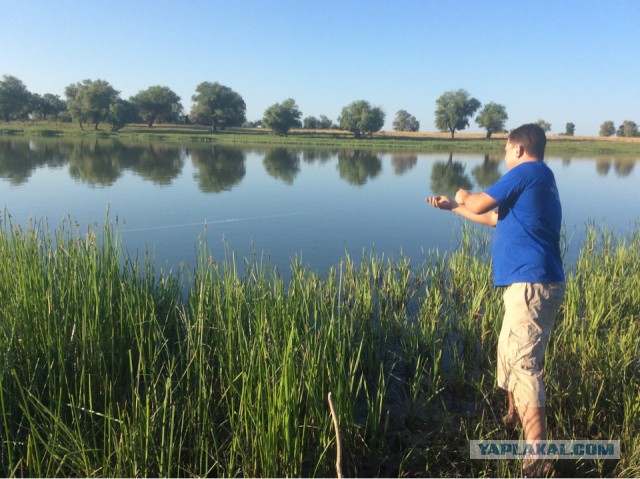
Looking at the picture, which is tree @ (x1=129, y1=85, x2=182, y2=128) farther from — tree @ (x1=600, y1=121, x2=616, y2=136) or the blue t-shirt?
tree @ (x1=600, y1=121, x2=616, y2=136)

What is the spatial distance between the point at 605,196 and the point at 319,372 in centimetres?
1907

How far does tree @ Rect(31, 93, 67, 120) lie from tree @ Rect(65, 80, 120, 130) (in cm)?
835

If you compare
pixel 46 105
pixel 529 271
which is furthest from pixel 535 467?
pixel 46 105

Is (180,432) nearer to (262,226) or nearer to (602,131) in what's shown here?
(262,226)

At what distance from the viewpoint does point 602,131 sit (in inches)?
4437

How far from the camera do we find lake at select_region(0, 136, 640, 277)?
9.21 m

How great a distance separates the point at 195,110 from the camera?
80.8m

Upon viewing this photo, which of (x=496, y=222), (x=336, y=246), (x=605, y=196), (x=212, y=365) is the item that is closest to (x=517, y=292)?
(x=496, y=222)

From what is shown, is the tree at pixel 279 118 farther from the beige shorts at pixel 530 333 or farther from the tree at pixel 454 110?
the beige shorts at pixel 530 333

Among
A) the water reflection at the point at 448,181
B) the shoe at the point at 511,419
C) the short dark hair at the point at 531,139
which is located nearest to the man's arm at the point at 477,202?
the short dark hair at the point at 531,139

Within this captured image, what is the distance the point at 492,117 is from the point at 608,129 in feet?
148

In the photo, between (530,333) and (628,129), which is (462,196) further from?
(628,129)

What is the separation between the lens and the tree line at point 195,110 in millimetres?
69500

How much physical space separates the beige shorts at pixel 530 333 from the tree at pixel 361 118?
79260 mm
